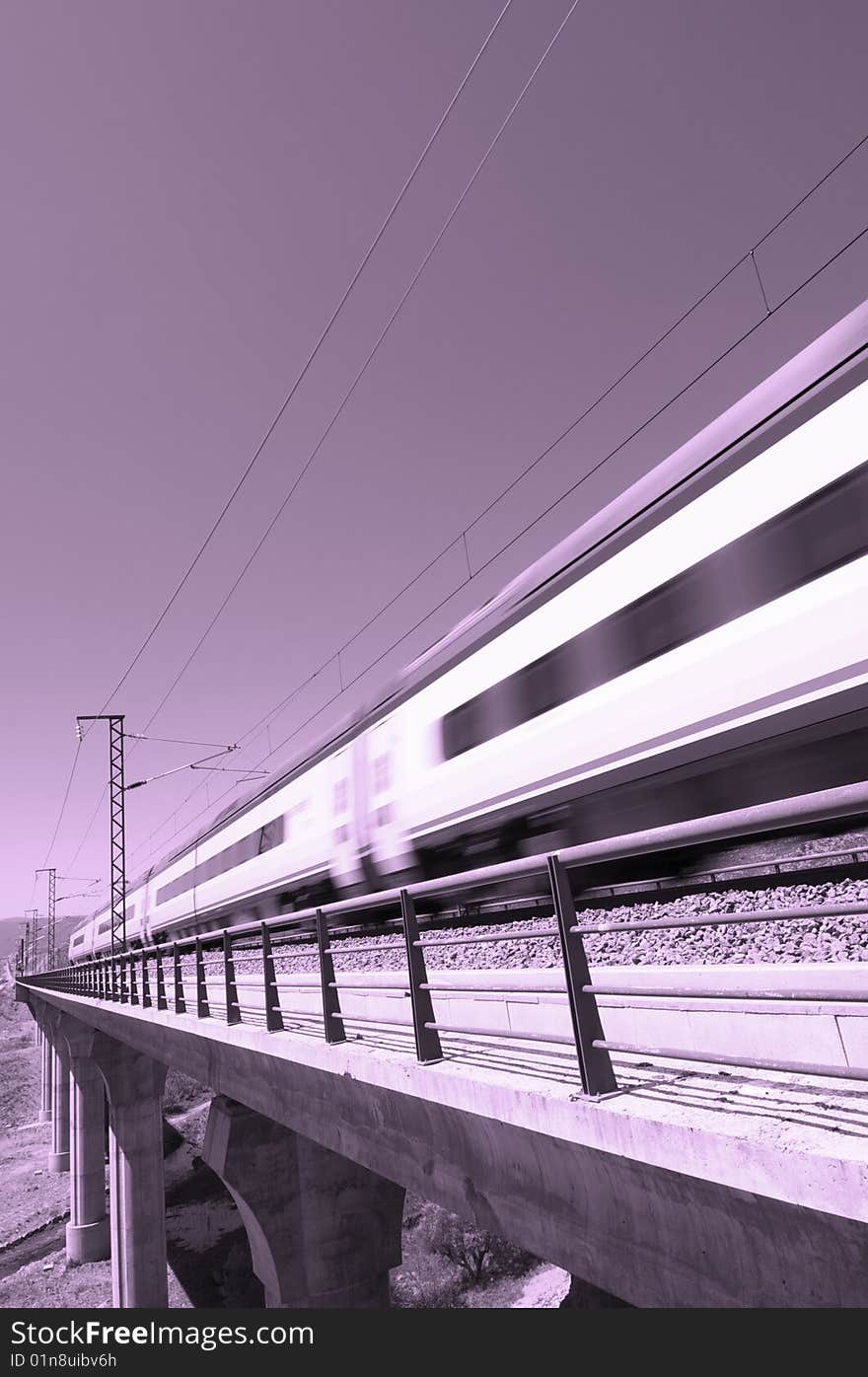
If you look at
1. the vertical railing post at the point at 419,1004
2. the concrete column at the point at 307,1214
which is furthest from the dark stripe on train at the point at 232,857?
the vertical railing post at the point at 419,1004

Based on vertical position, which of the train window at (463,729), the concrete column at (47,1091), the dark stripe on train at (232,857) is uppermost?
the train window at (463,729)

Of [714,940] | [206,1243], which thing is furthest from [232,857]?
[206,1243]

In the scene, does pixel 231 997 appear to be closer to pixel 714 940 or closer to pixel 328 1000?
pixel 328 1000

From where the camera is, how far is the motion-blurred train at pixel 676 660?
5777 mm

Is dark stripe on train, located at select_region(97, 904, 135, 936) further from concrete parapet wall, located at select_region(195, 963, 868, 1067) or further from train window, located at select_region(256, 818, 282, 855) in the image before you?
concrete parapet wall, located at select_region(195, 963, 868, 1067)

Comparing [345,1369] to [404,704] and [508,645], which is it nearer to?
[508,645]

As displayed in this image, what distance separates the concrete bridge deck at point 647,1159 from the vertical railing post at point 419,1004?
3.4 inches

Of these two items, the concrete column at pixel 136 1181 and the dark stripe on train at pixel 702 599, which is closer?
the dark stripe on train at pixel 702 599

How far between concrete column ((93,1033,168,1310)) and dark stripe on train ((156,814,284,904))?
18.4ft

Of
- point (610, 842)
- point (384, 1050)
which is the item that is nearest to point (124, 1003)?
point (384, 1050)

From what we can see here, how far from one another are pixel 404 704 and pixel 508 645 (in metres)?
2.97

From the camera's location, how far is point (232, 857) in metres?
20.3

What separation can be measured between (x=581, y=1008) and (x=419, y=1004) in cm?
146

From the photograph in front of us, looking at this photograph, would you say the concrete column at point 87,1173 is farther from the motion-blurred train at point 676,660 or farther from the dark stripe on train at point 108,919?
the motion-blurred train at point 676,660
